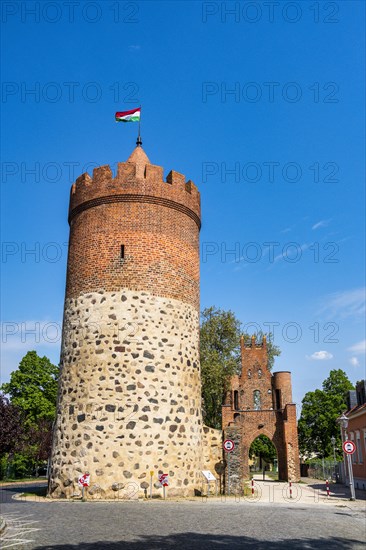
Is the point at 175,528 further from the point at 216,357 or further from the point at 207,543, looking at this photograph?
the point at 216,357

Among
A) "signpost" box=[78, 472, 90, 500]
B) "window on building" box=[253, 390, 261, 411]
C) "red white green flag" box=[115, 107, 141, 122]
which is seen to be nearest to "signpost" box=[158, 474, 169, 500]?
"signpost" box=[78, 472, 90, 500]

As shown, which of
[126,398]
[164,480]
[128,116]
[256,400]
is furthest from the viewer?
[256,400]

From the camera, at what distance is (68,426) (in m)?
18.1

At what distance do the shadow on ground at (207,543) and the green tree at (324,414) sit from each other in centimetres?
4821

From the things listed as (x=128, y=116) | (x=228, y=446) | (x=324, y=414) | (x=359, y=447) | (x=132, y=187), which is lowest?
(x=359, y=447)

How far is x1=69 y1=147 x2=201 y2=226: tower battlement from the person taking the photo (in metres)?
20.1

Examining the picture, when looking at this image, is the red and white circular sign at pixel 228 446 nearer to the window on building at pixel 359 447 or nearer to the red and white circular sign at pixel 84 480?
the red and white circular sign at pixel 84 480

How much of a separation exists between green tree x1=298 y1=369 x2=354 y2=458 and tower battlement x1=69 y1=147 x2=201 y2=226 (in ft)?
136

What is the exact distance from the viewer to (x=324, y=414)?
2197 inches

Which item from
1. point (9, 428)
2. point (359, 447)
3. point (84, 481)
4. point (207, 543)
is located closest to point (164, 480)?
point (84, 481)

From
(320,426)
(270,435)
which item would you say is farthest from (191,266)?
(320,426)

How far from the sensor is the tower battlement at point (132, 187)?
792 inches

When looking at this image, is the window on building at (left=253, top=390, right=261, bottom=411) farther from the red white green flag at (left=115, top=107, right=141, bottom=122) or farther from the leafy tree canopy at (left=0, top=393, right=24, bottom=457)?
the red white green flag at (left=115, top=107, right=141, bottom=122)

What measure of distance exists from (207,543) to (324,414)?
50.4 meters
